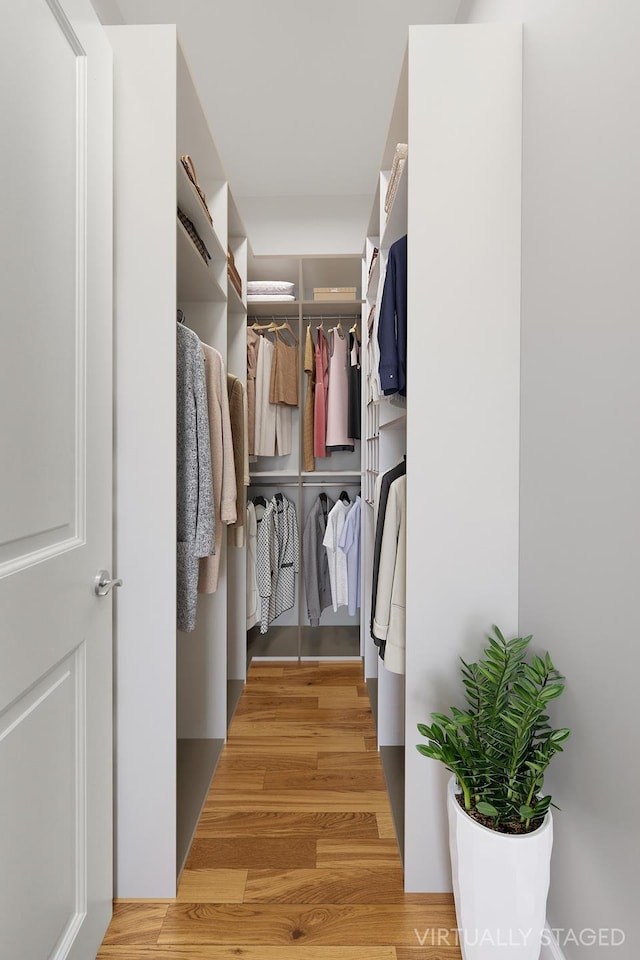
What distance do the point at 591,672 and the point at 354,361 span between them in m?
2.37

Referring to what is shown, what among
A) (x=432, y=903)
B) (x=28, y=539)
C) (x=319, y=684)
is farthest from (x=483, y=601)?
(x=319, y=684)

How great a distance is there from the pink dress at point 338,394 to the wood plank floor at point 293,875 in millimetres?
1626

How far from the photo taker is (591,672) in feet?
3.63

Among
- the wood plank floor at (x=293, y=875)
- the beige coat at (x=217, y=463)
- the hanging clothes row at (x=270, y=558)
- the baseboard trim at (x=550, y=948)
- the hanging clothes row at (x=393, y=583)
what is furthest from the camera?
the hanging clothes row at (x=270, y=558)

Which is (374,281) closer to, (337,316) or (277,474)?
(337,316)

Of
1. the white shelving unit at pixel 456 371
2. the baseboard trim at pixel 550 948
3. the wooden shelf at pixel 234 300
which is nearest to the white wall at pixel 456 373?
the white shelving unit at pixel 456 371

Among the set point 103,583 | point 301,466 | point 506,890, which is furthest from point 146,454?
point 301,466

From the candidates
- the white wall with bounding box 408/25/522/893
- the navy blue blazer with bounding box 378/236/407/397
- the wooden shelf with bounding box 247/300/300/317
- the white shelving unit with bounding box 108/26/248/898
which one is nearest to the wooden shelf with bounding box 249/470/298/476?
the wooden shelf with bounding box 247/300/300/317

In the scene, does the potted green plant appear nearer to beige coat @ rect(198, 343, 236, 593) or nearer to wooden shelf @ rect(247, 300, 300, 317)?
beige coat @ rect(198, 343, 236, 593)

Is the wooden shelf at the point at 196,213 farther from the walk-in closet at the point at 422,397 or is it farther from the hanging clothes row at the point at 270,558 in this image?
the hanging clothes row at the point at 270,558

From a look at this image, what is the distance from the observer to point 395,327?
168cm

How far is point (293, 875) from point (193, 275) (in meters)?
1.96

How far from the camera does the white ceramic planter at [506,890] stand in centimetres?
110

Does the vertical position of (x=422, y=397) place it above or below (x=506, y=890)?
above
